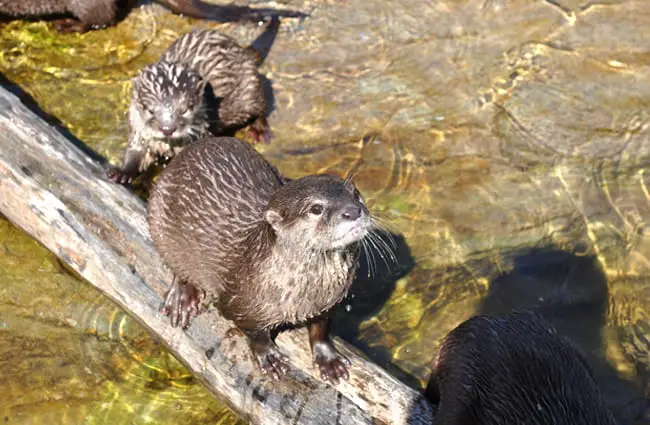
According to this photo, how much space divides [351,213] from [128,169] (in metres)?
1.51

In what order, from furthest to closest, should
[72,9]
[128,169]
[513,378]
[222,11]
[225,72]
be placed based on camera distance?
[72,9] → [222,11] → [225,72] → [128,169] → [513,378]

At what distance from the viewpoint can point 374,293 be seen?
3492 millimetres

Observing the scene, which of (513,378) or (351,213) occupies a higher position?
(351,213)

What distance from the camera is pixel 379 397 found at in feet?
9.03

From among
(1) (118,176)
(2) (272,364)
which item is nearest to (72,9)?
(1) (118,176)

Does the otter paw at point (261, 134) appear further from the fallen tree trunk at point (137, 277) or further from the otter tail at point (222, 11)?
the fallen tree trunk at point (137, 277)

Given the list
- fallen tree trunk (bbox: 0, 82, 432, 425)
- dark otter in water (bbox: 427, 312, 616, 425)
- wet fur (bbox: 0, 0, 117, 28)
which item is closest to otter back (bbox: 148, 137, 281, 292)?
fallen tree trunk (bbox: 0, 82, 432, 425)

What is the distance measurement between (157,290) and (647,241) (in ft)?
6.28

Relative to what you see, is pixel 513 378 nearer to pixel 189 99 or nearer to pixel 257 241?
pixel 257 241

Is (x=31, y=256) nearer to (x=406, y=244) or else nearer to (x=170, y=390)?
(x=170, y=390)

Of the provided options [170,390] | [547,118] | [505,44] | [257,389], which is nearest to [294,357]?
[257,389]

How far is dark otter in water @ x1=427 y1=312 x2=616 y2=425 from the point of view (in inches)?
93.7

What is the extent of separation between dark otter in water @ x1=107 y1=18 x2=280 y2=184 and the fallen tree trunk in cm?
20

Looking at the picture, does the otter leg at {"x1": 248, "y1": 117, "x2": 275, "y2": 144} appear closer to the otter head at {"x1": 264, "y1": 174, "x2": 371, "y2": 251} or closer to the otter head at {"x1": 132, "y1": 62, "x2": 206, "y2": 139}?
the otter head at {"x1": 132, "y1": 62, "x2": 206, "y2": 139}
